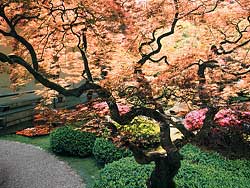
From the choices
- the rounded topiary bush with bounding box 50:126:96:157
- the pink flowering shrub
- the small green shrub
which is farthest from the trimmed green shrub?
the rounded topiary bush with bounding box 50:126:96:157

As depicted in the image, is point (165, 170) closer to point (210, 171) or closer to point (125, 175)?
point (125, 175)

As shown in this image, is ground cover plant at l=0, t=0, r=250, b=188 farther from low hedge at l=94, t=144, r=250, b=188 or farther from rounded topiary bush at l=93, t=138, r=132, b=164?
rounded topiary bush at l=93, t=138, r=132, b=164

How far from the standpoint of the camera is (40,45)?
848 cm

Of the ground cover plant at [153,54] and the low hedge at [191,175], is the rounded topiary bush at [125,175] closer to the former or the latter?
the low hedge at [191,175]

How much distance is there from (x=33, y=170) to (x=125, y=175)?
335 cm

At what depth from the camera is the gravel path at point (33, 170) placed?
8070mm

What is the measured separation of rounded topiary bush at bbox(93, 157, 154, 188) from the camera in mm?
6312

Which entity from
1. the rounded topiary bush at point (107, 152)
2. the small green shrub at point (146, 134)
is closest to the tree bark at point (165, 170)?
the small green shrub at point (146, 134)

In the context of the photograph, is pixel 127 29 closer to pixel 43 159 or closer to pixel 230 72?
pixel 230 72

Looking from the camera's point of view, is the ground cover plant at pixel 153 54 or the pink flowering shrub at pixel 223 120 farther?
the pink flowering shrub at pixel 223 120

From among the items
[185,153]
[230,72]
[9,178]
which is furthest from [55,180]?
[230,72]

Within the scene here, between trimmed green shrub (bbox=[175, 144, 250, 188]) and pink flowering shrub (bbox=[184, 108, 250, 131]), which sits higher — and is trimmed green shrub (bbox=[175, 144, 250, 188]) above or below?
below

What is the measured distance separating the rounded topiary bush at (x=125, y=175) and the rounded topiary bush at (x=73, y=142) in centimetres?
290

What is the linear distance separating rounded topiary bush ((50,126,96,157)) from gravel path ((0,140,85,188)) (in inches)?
15.4
